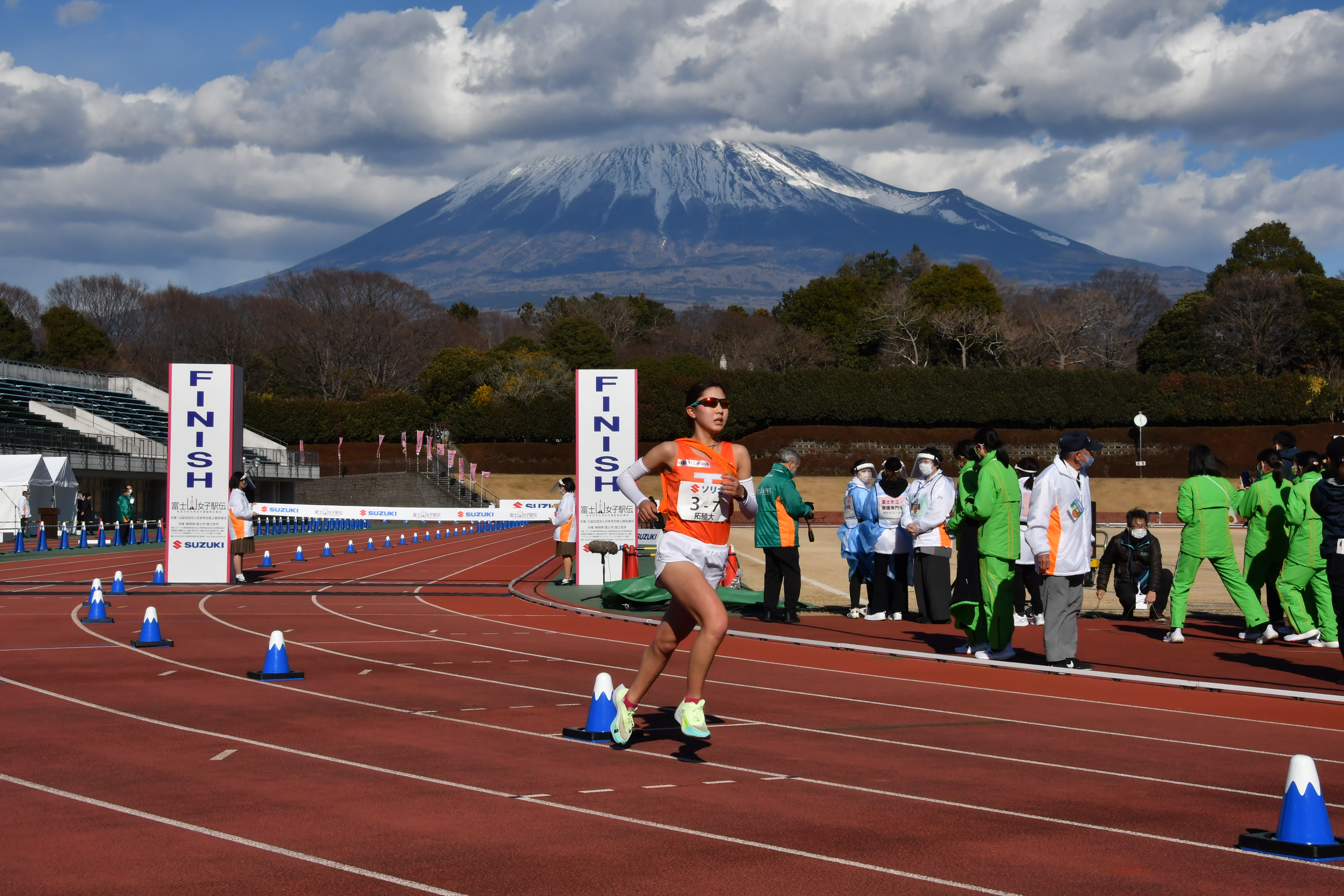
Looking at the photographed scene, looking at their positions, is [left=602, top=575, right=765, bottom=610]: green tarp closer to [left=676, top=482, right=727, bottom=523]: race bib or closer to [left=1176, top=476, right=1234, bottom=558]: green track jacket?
[left=1176, top=476, right=1234, bottom=558]: green track jacket

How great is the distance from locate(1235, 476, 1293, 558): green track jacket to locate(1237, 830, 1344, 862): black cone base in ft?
A: 25.9

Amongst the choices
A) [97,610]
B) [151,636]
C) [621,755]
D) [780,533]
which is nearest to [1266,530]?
[780,533]

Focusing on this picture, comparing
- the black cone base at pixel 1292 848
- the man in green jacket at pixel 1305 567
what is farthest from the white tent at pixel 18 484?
the black cone base at pixel 1292 848

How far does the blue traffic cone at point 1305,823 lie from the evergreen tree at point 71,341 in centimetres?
8558

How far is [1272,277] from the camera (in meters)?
77.3

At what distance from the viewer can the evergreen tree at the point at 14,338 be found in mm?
75625

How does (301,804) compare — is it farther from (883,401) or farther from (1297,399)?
(1297,399)

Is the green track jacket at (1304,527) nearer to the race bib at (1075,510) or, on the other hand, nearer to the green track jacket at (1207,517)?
the green track jacket at (1207,517)

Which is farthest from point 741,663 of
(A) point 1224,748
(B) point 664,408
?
(B) point 664,408

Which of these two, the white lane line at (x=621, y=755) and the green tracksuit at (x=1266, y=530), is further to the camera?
the green tracksuit at (x=1266, y=530)

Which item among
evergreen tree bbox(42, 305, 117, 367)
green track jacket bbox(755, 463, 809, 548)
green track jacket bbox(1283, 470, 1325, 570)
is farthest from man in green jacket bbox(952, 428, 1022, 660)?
evergreen tree bbox(42, 305, 117, 367)

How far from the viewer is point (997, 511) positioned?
34.6 ft

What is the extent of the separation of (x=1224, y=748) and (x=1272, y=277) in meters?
79.5

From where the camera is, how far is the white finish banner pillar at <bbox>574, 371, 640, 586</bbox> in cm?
1830
